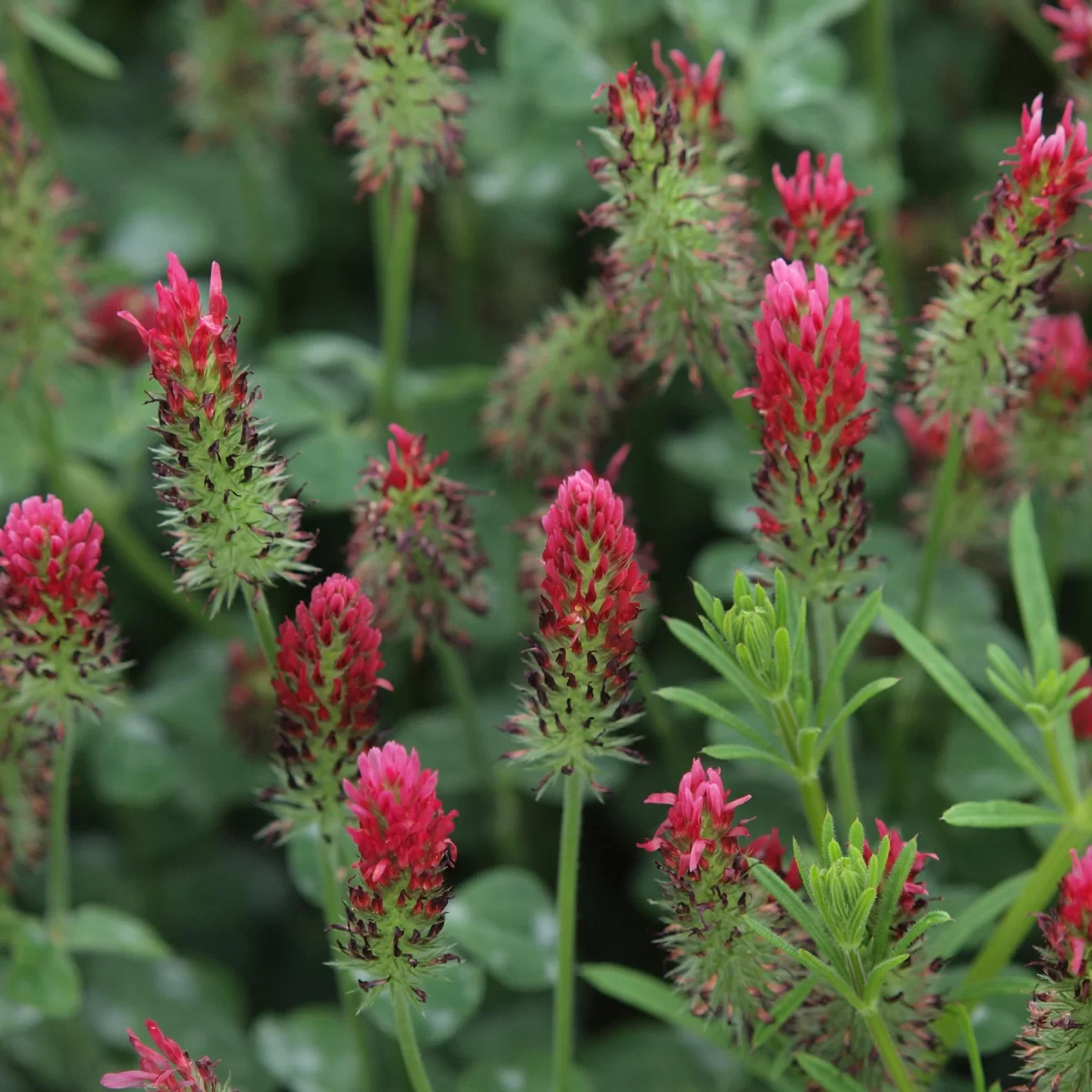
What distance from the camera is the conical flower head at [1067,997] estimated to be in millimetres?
1017

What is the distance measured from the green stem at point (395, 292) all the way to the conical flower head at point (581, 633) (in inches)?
26.6

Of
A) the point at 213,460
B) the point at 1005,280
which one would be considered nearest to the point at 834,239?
the point at 1005,280

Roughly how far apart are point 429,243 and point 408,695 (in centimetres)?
87

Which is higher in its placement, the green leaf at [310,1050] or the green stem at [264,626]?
the green stem at [264,626]

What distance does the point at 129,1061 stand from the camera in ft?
5.98

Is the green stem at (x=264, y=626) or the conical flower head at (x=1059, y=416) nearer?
the green stem at (x=264, y=626)

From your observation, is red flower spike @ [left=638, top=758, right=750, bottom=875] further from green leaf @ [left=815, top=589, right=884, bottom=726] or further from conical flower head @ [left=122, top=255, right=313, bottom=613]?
conical flower head @ [left=122, top=255, right=313, bottom=613]

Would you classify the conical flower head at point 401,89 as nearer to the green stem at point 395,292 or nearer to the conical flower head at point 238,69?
the green stem at point 395,292

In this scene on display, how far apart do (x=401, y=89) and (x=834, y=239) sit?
Answer: 1.47ft

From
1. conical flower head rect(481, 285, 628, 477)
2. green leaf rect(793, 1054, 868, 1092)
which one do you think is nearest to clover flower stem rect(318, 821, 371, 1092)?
green leaf rect(793, 1054, 868, 1092)

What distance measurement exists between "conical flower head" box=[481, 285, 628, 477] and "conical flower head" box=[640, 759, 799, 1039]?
55 centimetres

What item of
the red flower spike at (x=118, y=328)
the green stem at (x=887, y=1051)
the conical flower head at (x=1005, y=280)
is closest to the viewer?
the green stem at (x=887, y=1051)

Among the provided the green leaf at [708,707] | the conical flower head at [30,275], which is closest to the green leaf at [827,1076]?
the green leaf at [708,707]

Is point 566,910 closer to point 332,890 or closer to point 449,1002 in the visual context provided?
point 332,890
